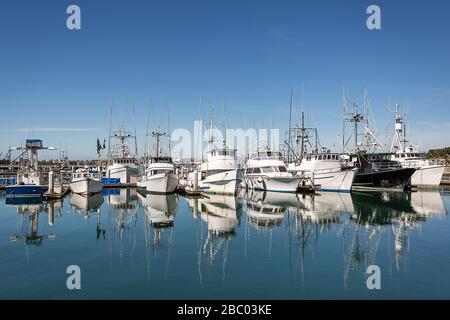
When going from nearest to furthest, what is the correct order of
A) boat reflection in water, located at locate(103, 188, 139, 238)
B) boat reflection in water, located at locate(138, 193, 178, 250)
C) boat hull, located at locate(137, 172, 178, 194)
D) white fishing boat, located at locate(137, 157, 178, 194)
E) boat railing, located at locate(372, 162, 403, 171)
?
1. boat reflection in water, located at locate(138, 193, 178, 250)
2. boat reflection in water, located at locate(103, 188, 139, 238)
3. boat hull, located at locate(137, 172, 178, 194)
4. white fishing boat, located at locate(137, 157, 178, 194)
5. boat railing, located at locate(372, 162, 403, 171)

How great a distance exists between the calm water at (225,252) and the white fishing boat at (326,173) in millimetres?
18805

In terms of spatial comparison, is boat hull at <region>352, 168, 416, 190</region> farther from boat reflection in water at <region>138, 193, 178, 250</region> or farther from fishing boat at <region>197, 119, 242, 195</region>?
boat reflection in water at <region>138, 193, 178, 250</region>

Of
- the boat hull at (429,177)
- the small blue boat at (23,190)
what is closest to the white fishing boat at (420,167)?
the boat hull at (429,177)

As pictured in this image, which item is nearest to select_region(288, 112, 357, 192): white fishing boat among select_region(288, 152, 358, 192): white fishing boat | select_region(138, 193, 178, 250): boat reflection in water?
select_region(288, 152, 358, 192): white fishing boat

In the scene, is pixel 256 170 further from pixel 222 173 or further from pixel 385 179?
pixel 385 179

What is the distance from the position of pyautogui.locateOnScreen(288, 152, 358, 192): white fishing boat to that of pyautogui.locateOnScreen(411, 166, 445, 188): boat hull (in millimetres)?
15947

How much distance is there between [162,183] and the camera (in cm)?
5131

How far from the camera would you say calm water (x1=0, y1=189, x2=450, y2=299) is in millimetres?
14148

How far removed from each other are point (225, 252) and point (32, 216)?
70.7 feet

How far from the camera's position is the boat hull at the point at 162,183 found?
167 ft

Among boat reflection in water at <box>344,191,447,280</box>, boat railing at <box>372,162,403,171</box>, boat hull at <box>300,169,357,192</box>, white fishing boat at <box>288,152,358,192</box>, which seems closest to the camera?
boat reflection in water at <box>344,191,447,280</box>

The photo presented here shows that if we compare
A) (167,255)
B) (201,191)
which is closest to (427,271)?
(167,255)

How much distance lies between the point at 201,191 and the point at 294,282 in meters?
35.8
